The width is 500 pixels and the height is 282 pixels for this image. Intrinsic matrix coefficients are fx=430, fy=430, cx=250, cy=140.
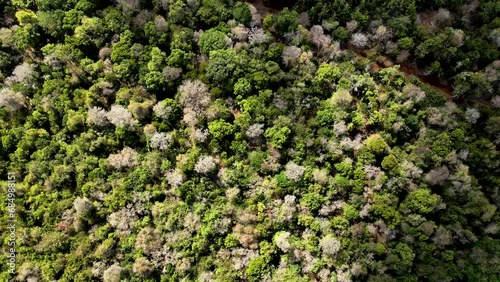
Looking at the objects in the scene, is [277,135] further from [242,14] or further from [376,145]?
[242,14]

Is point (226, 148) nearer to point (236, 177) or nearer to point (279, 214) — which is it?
point (236, 177)

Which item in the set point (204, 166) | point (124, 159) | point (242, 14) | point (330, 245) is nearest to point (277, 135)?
point (204, 166)

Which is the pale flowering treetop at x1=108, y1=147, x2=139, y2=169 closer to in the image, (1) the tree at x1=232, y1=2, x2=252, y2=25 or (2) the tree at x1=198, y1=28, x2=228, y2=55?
(2) the tree at x1=198, y1=28, x2=228, y2=55

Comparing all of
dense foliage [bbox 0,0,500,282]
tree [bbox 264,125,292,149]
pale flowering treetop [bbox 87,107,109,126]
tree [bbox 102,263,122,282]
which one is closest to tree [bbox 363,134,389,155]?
dense foliage [bbox 0,0,500,282]

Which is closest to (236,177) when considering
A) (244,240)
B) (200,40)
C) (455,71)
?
(244,240)
